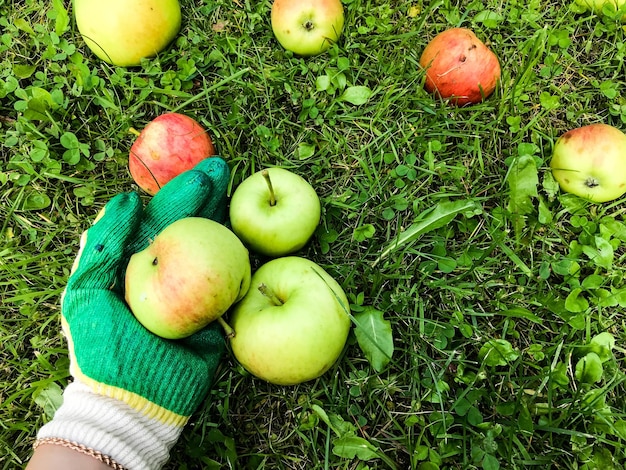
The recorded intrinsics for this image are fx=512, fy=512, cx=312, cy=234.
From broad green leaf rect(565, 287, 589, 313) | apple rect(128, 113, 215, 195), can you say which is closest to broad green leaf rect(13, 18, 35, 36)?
apple rect(128, 113, 215, 195)

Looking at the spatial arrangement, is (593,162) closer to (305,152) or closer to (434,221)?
(434,221)

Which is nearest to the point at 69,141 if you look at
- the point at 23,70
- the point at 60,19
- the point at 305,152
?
the point at 23,70

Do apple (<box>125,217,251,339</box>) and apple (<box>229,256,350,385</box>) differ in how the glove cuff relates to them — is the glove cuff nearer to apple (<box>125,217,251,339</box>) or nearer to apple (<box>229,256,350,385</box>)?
apple (<box>125,217,251,339</box>)

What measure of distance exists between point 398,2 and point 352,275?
4.71ft

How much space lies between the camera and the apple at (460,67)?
2.26m

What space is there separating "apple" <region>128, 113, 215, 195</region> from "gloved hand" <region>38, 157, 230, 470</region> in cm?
14

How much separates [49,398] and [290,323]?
1062 millimetres

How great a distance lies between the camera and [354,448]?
1903 mm

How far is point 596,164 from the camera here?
2189 millimetres

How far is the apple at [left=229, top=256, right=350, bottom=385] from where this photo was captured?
1743mm

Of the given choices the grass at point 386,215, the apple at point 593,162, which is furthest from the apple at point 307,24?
the apple at point 593,162

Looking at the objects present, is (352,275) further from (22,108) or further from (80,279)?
(22,108)

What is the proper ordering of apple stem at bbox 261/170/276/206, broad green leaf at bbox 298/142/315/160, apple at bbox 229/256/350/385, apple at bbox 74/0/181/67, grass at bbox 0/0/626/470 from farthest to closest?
broad green leaf at bbox 298/142/315/160, apple at bbox 74/0/181/67, grass at bbox 0/0/626/470, apple stem at bbox 261/170/276/206, apple at bbox 229/256/350/385

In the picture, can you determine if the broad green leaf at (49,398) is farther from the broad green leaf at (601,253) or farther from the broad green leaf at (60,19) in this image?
the broad green leaf at (601,253)
